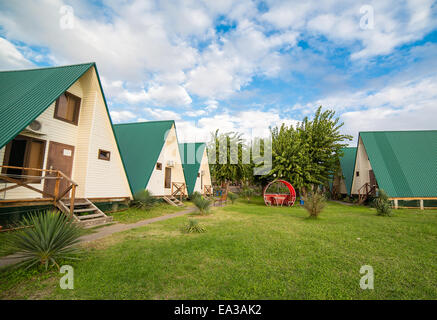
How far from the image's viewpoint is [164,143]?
675 inches

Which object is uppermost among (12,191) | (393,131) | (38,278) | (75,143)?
(393,131)

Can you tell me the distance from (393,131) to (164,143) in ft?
75.2

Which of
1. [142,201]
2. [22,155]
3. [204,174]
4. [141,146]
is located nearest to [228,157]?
[204,174]

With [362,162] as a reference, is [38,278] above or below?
below

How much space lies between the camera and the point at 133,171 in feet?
49.5

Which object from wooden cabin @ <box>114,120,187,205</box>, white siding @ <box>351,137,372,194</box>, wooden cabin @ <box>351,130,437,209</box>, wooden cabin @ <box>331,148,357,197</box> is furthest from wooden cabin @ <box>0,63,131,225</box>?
wooden cabin @ <box>331,148,357,197</box>

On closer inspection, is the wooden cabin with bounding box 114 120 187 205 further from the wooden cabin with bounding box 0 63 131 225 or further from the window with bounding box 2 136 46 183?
the window with bounding box 2 136 46 183

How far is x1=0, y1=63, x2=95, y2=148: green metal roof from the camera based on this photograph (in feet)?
22.6

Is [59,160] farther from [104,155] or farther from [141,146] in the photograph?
[141,146]

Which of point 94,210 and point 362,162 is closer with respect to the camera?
point 94,210
